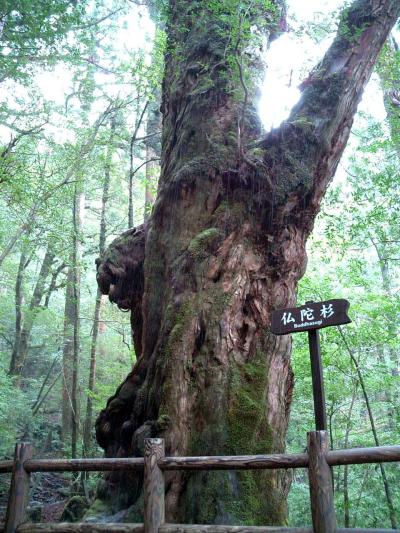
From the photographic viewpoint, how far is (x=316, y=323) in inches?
148

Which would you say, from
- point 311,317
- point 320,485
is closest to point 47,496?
point 311,317

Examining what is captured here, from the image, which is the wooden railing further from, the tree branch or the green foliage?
the green foliage

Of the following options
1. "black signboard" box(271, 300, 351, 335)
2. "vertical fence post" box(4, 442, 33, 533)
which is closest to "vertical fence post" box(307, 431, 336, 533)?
"black signboard" box(271, 300, 351, 335)

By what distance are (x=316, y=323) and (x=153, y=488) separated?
1755mm

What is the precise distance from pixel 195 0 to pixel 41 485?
10.5 m

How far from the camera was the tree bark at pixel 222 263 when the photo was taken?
4.17 m

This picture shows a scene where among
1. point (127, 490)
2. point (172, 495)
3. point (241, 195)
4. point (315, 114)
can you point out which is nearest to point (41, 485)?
point (127, 490)

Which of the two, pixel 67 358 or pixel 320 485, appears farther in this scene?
pixel 67 358

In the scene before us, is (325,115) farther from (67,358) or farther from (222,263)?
(67,358)

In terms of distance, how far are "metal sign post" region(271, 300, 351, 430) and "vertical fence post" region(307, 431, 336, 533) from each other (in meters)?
0.62

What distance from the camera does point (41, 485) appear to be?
10.8 m

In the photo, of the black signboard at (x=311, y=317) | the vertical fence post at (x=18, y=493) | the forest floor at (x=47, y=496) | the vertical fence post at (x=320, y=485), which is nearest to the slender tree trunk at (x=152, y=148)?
the forest floor at (x=47, y=496)

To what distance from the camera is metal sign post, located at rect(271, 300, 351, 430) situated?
3.63m

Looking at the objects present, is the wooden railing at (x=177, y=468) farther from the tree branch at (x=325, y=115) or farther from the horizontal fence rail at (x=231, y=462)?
the tree branch at (x=325, y=115)
